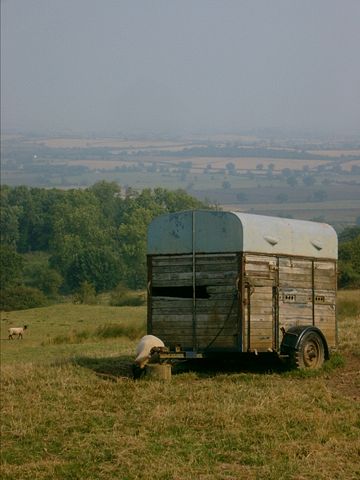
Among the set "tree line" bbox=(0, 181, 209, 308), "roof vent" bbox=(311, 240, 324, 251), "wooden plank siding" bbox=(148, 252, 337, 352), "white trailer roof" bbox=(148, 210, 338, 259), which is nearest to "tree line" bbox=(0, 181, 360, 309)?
"tree line" bbox=(0, 181, 209, 308)

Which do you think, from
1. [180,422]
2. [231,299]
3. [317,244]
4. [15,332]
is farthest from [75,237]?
[180,422]

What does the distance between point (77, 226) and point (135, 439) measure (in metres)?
115

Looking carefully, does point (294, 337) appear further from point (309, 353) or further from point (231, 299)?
point (231, 299)

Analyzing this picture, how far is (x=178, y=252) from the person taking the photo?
69.4ft

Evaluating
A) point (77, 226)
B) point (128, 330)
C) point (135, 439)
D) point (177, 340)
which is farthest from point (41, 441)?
point (77, 226)

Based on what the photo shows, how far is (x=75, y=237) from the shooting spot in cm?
12244

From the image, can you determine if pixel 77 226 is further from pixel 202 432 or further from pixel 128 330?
pixel 202 432

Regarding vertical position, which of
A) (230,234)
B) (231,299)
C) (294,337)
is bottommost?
(294,337)

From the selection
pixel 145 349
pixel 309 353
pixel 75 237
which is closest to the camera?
pixel 145 349

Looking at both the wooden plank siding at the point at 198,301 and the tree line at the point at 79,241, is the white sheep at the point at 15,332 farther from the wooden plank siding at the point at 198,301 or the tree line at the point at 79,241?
the wooden plank siding at the point at 198,301

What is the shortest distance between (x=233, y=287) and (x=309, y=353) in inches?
82.3

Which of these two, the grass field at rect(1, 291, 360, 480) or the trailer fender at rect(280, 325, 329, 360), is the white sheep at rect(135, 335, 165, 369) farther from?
the trailer fender at rect(280, 325, 329, 360)

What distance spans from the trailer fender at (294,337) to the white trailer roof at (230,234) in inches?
58.9

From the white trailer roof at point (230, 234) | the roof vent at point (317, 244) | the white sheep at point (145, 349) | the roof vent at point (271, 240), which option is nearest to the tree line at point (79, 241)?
the roof vent at point (317, 244)
